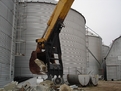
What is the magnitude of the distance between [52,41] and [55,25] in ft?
3.41

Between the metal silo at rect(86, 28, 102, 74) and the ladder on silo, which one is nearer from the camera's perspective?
the ladder on silo

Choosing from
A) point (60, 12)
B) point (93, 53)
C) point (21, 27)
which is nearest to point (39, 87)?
point (60, 12)

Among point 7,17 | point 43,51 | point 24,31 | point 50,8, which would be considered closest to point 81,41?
point 50,8

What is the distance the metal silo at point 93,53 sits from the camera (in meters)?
34.7

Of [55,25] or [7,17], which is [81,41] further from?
[55,25]

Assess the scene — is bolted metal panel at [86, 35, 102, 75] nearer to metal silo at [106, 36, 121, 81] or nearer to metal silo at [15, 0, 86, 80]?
metal silo at [106, 36, 121, 81]

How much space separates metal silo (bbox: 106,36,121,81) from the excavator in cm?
2063

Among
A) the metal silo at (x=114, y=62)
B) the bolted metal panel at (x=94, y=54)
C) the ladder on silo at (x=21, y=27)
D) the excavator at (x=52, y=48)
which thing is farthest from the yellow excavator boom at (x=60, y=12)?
the bolted metal panel at (x=94, y=54)

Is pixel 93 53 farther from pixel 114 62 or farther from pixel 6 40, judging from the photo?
pixel 6 40

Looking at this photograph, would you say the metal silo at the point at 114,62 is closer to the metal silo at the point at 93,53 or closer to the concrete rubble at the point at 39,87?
the metal silo at the point at 93,53

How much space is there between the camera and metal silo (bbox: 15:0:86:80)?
64.7 ft

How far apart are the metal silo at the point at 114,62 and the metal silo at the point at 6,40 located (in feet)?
61.1

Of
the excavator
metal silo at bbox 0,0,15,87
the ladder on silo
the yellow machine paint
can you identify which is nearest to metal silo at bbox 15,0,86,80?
the ladder on silo

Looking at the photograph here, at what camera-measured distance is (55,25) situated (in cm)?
1171
